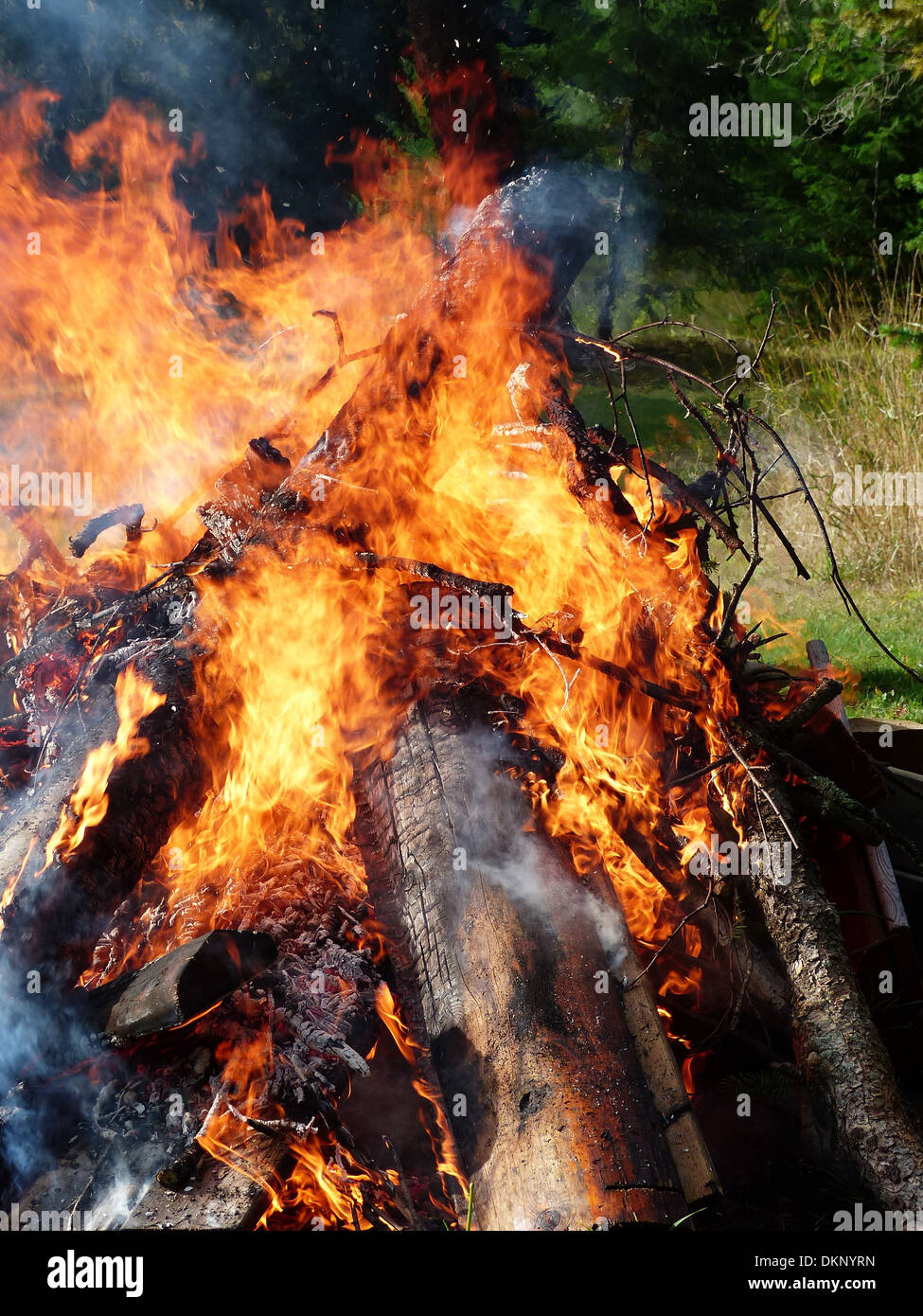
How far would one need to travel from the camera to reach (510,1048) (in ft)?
9.21

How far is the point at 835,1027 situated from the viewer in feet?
9.26

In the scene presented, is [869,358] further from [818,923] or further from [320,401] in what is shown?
[818,923]

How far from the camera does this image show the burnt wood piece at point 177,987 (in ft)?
9.64

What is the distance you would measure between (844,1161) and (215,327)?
7.42m

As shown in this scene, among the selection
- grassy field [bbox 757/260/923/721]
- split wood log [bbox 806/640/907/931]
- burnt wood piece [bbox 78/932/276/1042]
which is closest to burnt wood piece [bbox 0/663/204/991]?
burnt wood piece [bbox 78/932/276/1042]

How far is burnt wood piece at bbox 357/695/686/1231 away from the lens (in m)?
2.49

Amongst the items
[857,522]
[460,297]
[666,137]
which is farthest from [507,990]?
[666,137]

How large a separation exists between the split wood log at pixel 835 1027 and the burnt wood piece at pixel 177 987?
189 centimetres

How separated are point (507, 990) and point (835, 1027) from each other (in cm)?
107

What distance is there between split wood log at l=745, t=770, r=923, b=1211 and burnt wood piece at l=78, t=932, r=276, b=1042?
6.19ft

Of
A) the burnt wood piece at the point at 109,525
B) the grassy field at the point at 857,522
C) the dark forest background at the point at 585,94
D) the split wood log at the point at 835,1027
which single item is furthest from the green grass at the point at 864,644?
the burnt wood piece at the point at 109,525

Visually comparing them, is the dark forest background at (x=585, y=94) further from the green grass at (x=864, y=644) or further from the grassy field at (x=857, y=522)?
the green grass at (x=864, y=644)

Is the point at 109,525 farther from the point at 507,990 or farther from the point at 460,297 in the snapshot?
the point at 507,990

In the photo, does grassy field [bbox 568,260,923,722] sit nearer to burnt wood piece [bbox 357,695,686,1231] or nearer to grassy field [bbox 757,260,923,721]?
grassy field [bbox 757,260,923,721]
